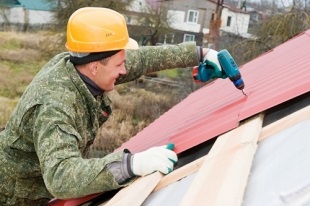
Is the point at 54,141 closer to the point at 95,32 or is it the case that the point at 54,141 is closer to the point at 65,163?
the point at 65,163

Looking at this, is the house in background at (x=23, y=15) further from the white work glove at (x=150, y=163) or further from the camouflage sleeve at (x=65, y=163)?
the white work glove at (x=150, y=163)

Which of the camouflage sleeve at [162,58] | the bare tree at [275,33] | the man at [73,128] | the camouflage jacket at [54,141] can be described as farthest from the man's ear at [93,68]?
the bare tree at [275,33]

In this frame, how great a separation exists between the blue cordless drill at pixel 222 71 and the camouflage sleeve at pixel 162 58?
10cm

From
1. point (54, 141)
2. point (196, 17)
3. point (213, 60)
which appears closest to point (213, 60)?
point (213, 60)

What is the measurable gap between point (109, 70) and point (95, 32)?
0.90 feet

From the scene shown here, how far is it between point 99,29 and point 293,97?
1281 millimetres

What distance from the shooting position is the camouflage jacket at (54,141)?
260 cm

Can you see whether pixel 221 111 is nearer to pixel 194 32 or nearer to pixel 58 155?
pixel 58 155

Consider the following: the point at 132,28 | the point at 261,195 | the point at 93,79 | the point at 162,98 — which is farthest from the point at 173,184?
the point at 132,28

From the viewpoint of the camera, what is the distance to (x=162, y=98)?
26.8 meters

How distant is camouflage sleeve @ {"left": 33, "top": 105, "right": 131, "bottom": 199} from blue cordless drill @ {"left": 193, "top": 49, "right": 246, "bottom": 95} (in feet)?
5.26

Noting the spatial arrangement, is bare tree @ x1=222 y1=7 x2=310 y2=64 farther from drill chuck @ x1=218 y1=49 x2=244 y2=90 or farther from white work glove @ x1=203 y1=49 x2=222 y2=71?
drill chuck @ x1=218 y1=49 x2=244 y2=90

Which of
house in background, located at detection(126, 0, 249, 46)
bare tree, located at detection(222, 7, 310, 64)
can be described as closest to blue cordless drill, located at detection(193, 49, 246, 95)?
bare tree, located at detection(222, 7, 310, 64)

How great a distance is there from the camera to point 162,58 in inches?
164
